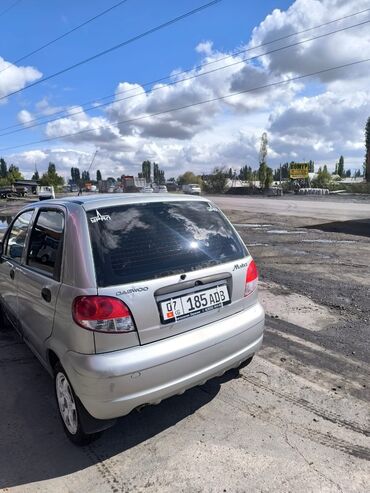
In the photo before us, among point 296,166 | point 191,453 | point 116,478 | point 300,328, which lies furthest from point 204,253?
point 296,166

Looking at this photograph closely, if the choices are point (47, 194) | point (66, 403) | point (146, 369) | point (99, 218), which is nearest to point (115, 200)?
point (99, 218)

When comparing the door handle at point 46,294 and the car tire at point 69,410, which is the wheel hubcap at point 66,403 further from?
the door handle at point 46,294

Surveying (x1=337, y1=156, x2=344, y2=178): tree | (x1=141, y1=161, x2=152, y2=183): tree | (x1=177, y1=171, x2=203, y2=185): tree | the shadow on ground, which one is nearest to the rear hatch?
the shadow on ground

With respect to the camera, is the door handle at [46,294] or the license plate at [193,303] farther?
the door handle at [46,294]

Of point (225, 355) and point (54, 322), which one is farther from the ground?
point (54, 322)

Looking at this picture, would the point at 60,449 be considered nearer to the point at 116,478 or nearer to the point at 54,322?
the point at 116,478

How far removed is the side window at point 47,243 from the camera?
306 cm

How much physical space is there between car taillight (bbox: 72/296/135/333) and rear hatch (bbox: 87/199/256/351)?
0.04m

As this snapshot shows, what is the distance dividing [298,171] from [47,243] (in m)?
68.9

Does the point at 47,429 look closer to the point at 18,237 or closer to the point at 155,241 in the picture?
the point at 155,241

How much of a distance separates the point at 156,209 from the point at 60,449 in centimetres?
189

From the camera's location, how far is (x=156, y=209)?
10.4ft

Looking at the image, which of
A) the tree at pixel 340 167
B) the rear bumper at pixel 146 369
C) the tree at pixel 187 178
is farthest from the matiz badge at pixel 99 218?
the tree at pixel 340 167

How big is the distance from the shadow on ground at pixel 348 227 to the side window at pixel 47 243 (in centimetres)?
1148
